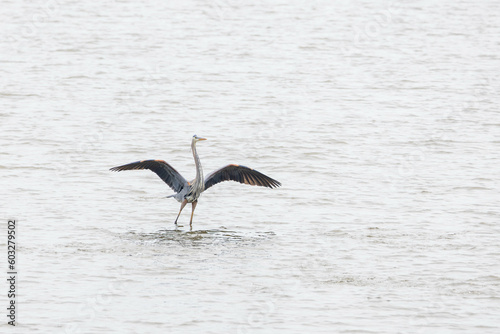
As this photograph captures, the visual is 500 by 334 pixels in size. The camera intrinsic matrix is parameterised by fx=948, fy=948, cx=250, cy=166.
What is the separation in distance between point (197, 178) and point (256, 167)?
432 centimetres

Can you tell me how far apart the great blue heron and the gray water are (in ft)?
1.74

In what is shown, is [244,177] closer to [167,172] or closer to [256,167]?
[167,172]

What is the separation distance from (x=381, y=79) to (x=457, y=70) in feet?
10.4

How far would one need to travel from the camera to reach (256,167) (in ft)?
68.0

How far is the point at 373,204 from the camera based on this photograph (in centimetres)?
1797

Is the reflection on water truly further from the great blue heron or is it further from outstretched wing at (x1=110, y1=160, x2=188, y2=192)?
outstretched wing at (x1=110, y1=160, x2=188, y2=192)

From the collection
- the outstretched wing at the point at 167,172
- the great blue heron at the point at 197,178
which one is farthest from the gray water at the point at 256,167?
the outstretched wing at the point at 167,172

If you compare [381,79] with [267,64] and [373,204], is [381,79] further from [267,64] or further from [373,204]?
[373,204]

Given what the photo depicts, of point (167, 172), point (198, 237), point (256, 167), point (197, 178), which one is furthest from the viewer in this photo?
point (256, 167)

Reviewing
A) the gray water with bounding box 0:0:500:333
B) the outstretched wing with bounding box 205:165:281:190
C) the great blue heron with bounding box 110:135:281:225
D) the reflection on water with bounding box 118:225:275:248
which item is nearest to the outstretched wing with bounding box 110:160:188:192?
the great blue heron with bounding box 110:135:281:225

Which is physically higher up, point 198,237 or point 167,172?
point 167,172

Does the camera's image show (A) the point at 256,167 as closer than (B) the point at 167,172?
No

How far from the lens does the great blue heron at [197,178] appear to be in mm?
16438

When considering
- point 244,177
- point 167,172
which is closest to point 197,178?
point 167,172
